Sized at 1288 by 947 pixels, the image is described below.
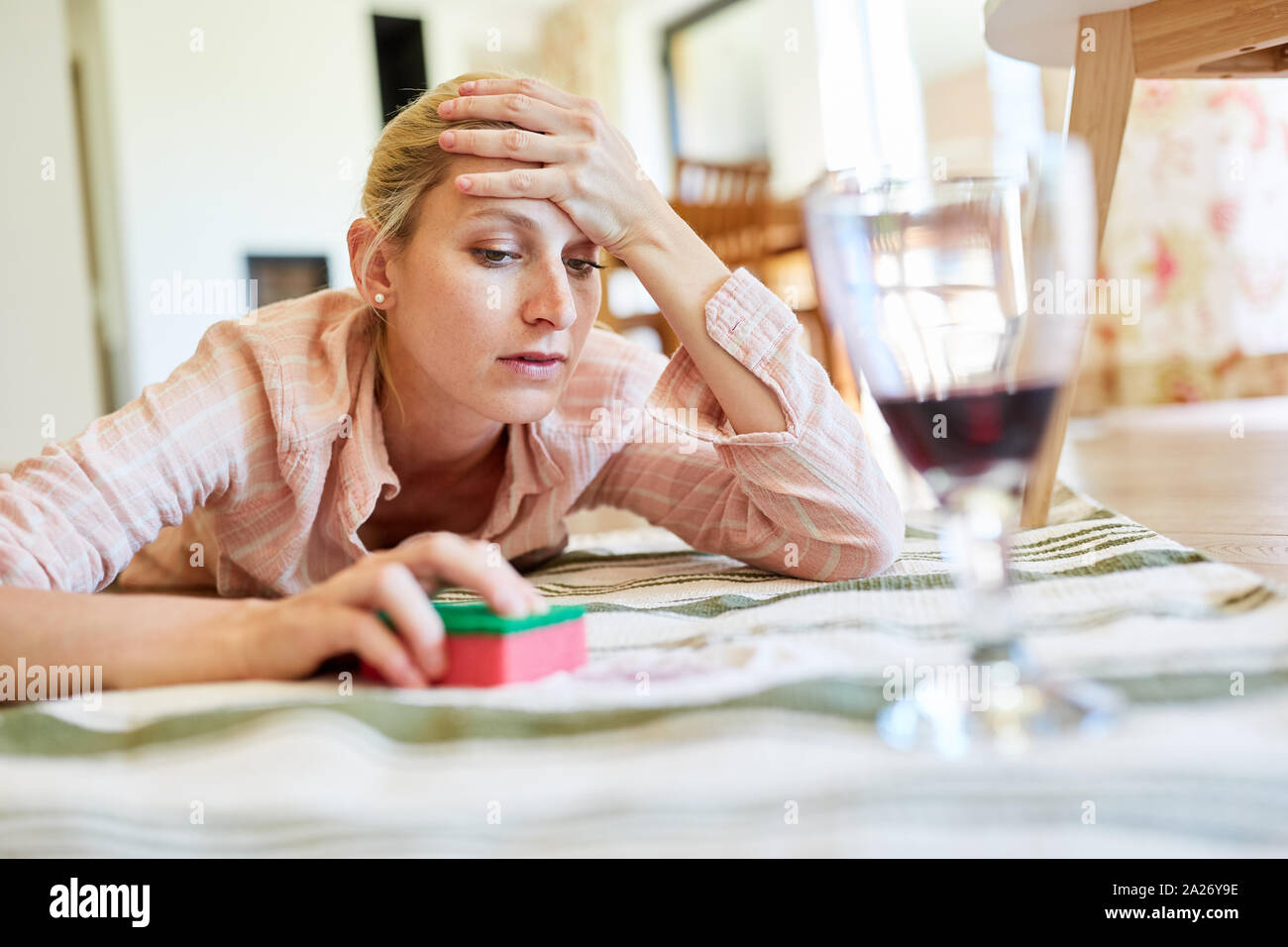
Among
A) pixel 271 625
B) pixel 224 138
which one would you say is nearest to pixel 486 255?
pixel 271 625

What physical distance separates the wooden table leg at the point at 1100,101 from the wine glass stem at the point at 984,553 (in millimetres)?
784

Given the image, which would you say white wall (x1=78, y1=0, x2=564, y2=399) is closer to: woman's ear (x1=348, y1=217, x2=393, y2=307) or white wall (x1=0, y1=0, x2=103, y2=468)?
white wall (x1=0, y1=0, x2=103, y2=468)

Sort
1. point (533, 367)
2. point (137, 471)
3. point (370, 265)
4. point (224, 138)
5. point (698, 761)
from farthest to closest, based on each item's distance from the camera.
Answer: point (224, 138) → point (370, 265) → point (533, 367) → point (137, 471) → point (698, 761)

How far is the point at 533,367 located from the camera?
1.01 metres

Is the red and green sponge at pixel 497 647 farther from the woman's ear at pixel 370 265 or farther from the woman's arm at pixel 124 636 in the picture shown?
the woman's ear at pixel 370 265

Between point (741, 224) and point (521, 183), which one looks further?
point (741, 224)

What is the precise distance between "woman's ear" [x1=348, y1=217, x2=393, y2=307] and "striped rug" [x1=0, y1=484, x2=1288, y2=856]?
589mm

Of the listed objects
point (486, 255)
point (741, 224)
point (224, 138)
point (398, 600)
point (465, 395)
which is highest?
point (224, 138)

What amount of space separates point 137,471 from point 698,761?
2.05 feet

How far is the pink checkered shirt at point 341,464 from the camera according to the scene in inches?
34.0

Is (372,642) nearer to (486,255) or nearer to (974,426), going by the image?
(974,426)

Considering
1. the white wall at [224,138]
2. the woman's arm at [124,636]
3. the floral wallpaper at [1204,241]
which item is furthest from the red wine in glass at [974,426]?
the white wall at [224,138]
